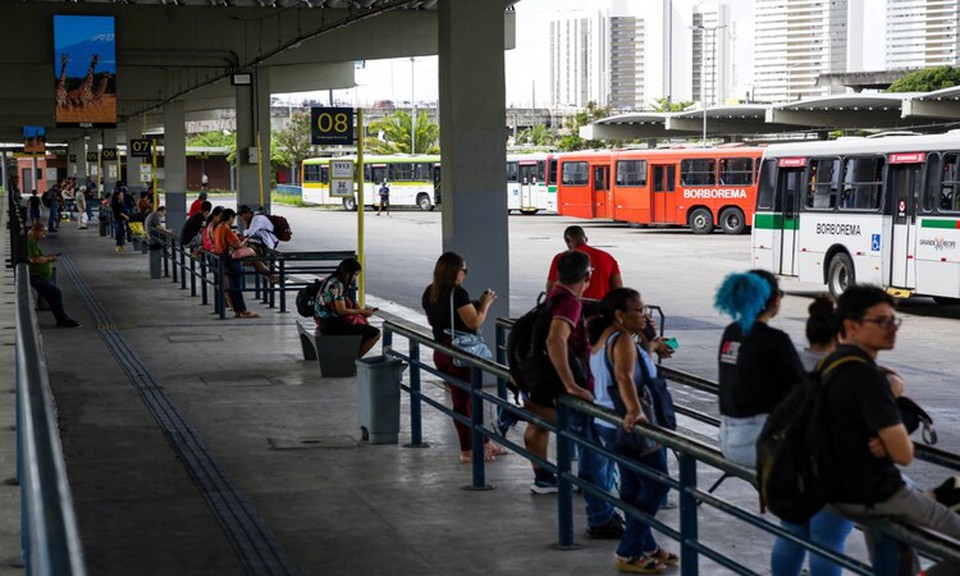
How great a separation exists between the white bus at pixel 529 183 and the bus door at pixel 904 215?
3982 centimetres

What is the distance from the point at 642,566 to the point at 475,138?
8.43 metres

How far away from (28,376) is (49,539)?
354 centimetres

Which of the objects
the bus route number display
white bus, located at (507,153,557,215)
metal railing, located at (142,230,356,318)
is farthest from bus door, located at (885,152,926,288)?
white bus, located at (507,153,557,215)

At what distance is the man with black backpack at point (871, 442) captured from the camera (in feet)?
18.0

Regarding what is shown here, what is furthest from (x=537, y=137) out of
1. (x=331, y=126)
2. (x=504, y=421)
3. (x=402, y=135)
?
(x=504, y=421)

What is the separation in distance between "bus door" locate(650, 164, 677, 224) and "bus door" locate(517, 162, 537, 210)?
15.7 meters

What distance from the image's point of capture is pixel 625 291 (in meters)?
8.45

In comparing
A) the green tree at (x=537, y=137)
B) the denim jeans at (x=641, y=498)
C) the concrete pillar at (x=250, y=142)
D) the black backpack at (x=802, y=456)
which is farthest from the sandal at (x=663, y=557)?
the green tree at (x=537, y=137)

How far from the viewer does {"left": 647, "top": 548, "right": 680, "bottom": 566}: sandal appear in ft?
27.2

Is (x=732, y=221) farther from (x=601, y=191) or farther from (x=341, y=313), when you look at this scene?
(x=341, y=313)

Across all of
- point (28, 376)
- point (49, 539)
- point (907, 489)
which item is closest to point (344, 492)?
point (28, 376)

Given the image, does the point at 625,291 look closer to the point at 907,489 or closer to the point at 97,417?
the point at 907,489

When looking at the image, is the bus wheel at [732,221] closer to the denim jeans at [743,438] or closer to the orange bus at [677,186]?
the orange bus at [677,186]

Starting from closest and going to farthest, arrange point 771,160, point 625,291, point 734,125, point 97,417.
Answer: point 625,291
point 97,417
point 771,160
point 734,125
